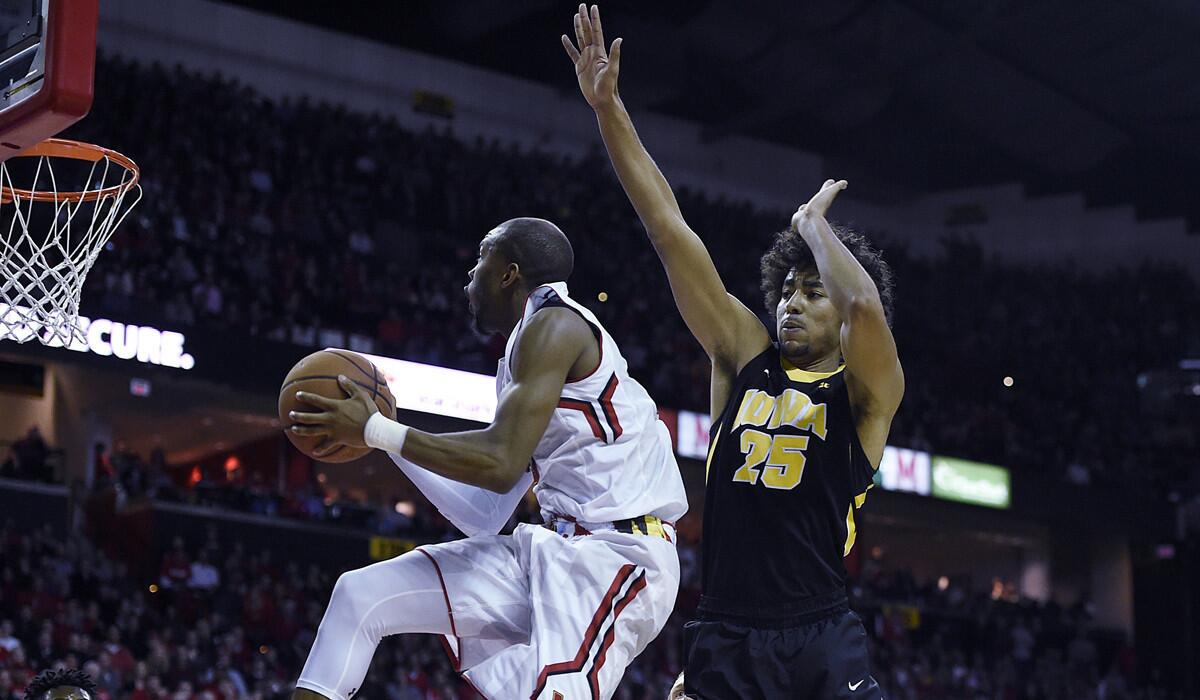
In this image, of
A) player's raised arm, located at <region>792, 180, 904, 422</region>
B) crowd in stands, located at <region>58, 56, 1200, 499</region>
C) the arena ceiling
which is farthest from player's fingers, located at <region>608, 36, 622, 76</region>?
the arena ceiling

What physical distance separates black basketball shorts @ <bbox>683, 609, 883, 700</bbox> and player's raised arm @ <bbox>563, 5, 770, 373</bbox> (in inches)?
31.7

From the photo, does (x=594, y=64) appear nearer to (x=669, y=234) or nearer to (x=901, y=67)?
(x=669, y=234)

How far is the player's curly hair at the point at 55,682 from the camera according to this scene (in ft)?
18.8

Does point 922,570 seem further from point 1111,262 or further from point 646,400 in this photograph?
point 646,400

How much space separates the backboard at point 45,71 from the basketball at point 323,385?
51.2 inches

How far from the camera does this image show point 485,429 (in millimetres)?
3719

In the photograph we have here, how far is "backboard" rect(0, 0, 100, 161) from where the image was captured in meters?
4.60

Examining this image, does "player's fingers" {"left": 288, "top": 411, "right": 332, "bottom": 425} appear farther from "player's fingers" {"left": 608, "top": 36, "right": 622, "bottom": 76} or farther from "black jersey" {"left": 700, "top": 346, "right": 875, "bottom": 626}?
"player's fingers" {"left": 608, "top": 36, "right": 622, "bottom": 76}

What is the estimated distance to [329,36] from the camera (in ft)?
82.3

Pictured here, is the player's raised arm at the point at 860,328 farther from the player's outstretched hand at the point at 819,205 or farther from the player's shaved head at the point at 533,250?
the player's shaved head at the point at 533,250

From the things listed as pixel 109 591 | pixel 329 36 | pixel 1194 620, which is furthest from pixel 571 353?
pixel 1194 620

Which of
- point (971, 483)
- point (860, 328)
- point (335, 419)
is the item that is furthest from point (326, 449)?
point (971, 483)

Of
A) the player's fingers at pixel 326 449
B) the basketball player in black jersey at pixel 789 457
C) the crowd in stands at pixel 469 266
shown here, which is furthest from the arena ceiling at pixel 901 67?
the player's fingers at pixel 326 449

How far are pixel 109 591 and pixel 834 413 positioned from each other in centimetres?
1206
